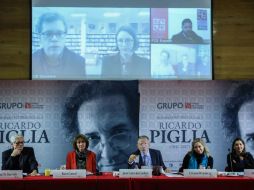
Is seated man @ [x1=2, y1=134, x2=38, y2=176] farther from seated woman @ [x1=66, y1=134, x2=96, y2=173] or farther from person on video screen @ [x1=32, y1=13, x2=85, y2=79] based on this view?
person on video screen @ [x1=32, y1=13, x2=85, y2=79]

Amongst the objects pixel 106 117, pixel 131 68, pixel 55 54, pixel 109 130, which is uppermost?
pixel 55 54

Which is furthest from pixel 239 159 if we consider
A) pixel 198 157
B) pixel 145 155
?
pixel 145 155

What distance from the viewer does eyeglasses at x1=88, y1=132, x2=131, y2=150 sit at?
5.98 meters

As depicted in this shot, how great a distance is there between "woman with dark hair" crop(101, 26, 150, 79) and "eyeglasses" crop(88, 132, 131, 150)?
781mm

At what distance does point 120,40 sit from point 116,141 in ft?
4.31

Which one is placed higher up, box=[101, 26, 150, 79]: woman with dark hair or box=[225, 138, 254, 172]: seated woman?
box=[101, 26, 150, 79]: woman with dark hair

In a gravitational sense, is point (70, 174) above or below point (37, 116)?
below

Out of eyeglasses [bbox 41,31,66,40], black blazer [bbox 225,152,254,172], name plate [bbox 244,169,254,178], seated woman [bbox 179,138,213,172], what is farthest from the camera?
eyeglasses [bbox 41,31,66,40]

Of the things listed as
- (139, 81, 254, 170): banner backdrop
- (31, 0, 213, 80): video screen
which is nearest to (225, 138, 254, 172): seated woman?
(139, 81, 254, 170): banner backdrop

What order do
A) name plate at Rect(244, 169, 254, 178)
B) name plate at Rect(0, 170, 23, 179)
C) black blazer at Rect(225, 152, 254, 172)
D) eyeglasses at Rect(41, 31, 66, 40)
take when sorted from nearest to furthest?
1. name plate at Rect(0, 170, 23, 179)
2. name plate at Rect(244, 169, 254, 178)
3. black blazer at Rect(225, 152, 254, 172)
4. eyeglasses at Rect(41, 31, 66, 40)

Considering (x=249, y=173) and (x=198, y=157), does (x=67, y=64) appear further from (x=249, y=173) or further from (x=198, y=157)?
(x=249, y=173)

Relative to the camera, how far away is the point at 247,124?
607 cm

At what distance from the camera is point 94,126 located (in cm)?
602
